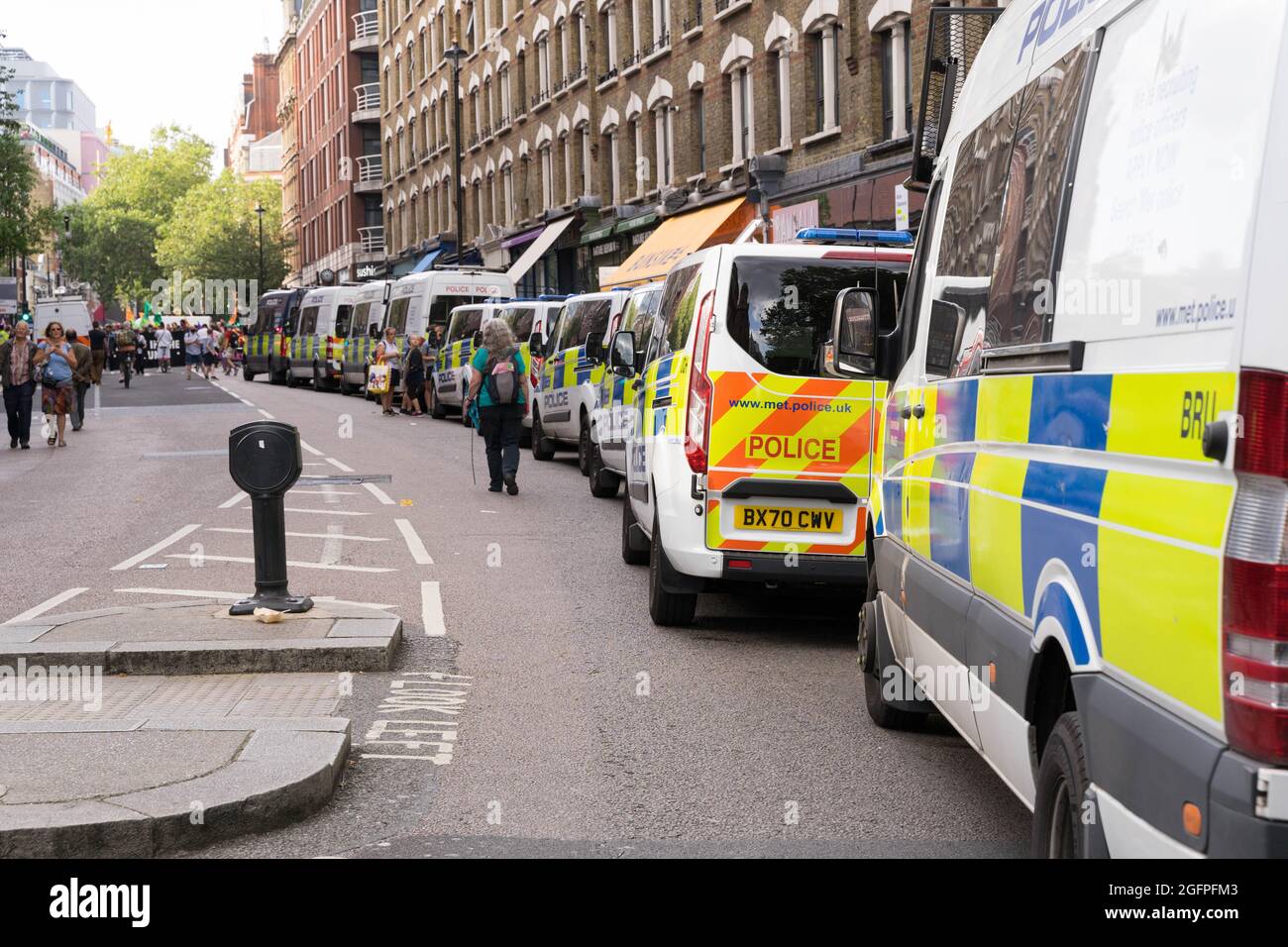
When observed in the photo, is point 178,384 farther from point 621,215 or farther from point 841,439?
point 841,439

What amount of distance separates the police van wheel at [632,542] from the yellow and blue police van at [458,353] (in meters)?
14.7

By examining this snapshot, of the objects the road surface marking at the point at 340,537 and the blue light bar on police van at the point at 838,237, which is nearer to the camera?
the blue light bar on police van at the point at 838,237

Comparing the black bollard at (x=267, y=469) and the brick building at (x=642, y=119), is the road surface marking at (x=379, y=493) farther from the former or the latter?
the brick building at (x=642, y=119)

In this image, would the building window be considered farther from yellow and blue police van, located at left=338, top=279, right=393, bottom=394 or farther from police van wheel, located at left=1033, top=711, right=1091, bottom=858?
police van wheel, located at left=1033, top=711, right=1091, bottom=858

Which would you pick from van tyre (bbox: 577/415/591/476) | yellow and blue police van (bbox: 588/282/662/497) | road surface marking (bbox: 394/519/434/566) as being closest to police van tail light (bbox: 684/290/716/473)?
road surface marking (bbox: 394/519/434/566)

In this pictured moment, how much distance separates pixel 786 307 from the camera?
30.2ft

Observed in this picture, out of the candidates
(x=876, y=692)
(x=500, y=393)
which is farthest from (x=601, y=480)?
(x=876, y=692)

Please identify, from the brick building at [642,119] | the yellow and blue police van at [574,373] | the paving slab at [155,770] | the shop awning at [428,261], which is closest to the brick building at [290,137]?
the brick building at [642,119]

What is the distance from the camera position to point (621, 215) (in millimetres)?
40812

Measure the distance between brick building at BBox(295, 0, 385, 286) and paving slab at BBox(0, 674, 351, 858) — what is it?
217 feet

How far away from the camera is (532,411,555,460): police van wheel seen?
74.0 feet

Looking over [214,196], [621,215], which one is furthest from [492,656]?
[214,196]

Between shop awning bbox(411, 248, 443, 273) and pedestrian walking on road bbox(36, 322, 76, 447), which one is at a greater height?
shop awning bbox(411, 248, 443, 273)

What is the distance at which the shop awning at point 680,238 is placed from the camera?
3228cm
